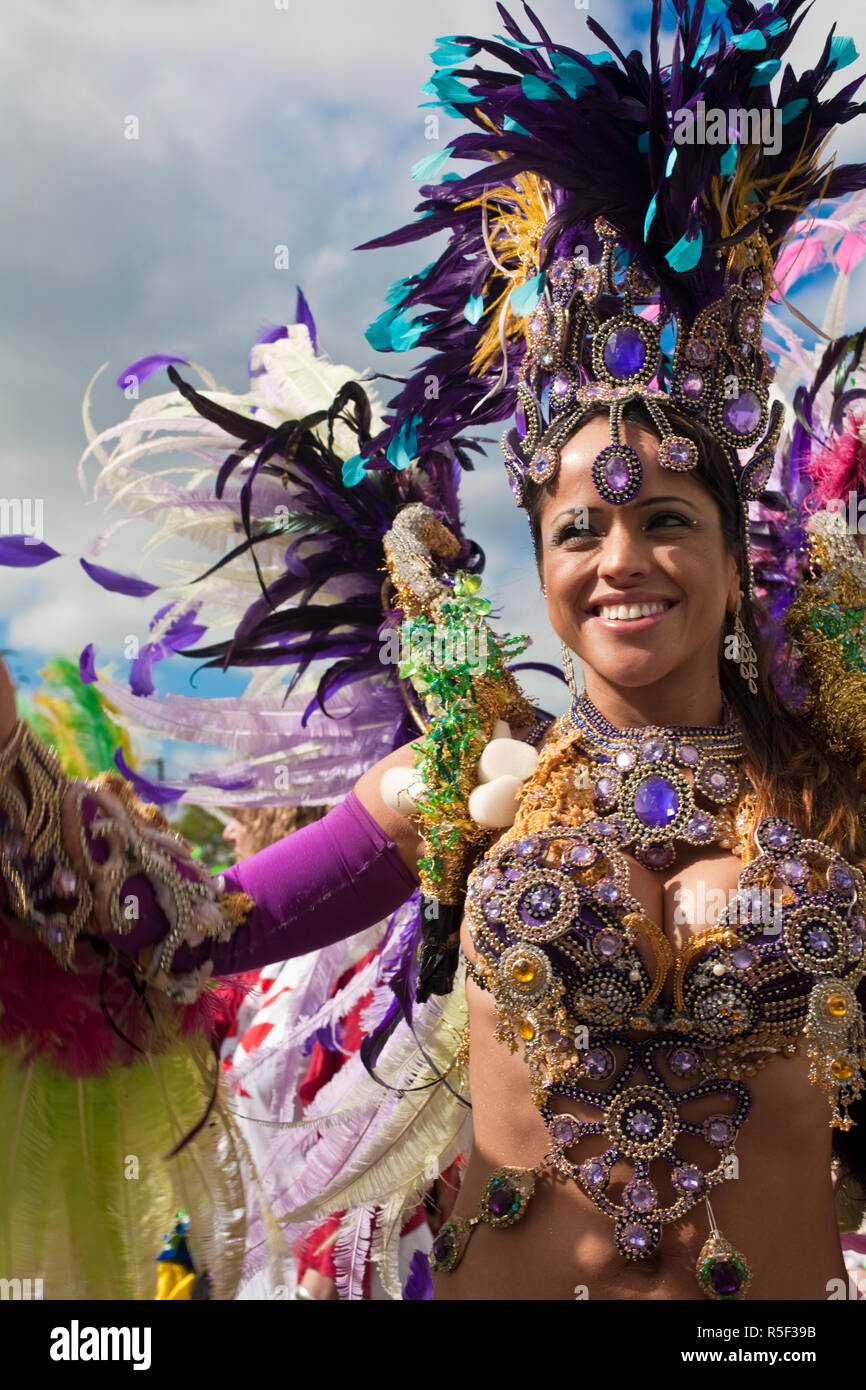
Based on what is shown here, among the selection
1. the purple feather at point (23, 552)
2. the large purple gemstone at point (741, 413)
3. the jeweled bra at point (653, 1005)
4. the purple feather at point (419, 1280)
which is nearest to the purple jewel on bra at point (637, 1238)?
the jeweled bra at point (653, 1005)

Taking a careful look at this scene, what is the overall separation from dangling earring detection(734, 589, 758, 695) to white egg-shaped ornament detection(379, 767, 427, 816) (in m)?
0.62

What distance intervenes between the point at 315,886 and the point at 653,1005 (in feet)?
2.32

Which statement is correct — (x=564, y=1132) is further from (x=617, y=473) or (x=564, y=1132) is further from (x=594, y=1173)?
(x=617, y=473)

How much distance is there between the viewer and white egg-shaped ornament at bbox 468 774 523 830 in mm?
2246

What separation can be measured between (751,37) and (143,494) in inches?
67.5

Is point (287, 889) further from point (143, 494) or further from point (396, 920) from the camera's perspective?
point (143, 494)

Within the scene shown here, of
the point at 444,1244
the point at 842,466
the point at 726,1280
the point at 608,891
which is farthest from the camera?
the point at 842,466

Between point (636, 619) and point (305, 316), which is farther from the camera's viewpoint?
point (305, 316)

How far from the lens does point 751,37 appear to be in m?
2.06

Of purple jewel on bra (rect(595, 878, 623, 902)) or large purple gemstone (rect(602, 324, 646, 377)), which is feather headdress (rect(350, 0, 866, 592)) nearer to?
large purple gemstone (rect(602, 324, 646, 377))

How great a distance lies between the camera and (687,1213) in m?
1.98

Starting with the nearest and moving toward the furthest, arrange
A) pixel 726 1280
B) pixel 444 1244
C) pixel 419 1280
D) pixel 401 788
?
pixel 726 1280 → pixel 444 1244 → pixel 401 788 → pixel 419 1280

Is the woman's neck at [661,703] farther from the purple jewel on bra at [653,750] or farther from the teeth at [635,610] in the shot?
the teeth at [635,610]

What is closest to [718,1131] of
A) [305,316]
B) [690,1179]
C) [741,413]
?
[690,1179]
